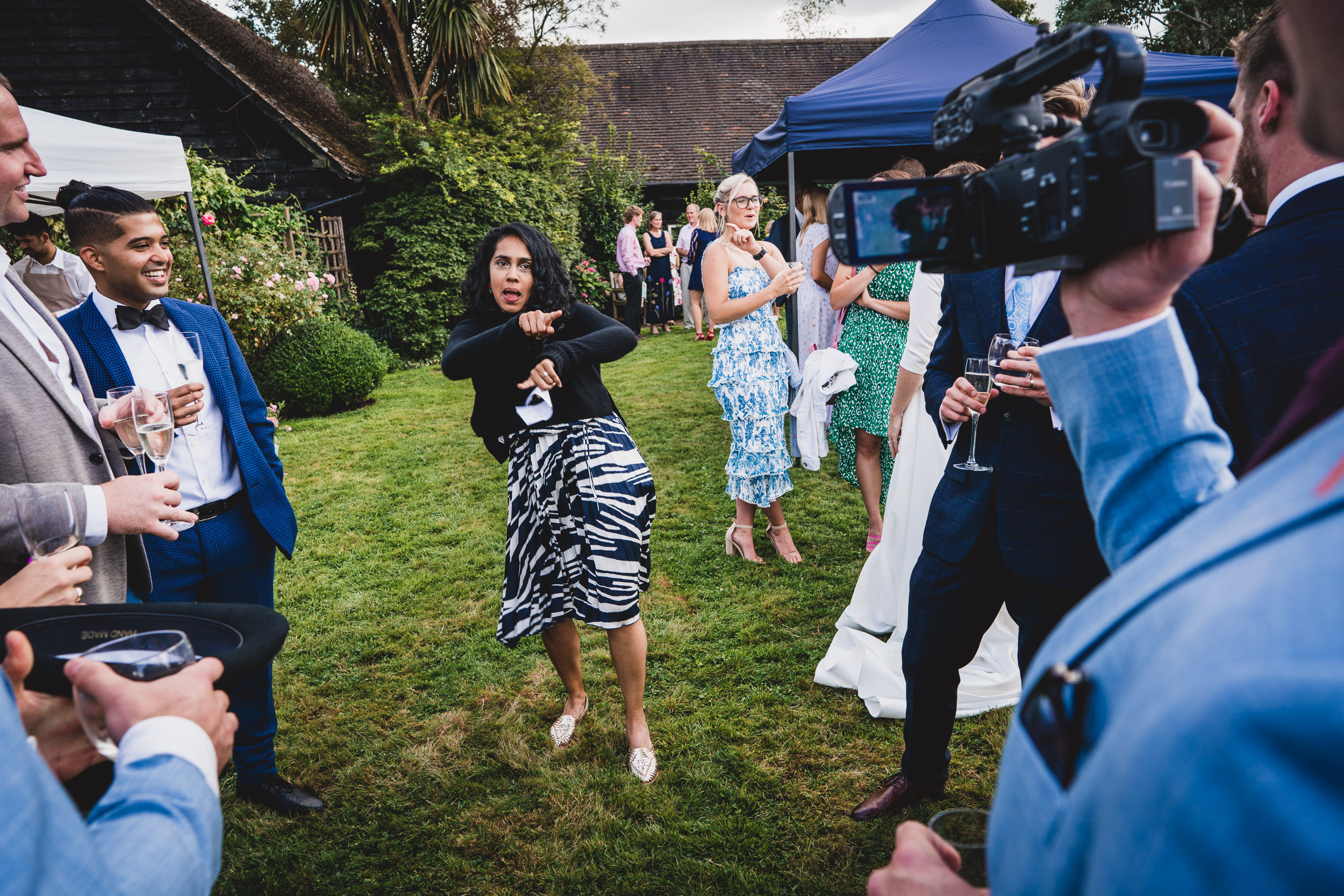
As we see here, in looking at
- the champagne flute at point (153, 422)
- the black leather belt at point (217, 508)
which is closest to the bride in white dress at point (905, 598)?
the black leather belt at point (217, 508)

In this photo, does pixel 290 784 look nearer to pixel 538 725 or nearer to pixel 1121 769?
pixel 538 725

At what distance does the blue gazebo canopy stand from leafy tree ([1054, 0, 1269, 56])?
1560 centimetres

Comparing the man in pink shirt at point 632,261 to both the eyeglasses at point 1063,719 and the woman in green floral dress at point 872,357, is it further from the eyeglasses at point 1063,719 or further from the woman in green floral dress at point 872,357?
the eyeglasses at point 1063,719

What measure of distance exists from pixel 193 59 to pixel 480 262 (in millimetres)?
12604

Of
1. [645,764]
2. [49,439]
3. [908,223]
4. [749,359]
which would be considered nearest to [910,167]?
[749,359]

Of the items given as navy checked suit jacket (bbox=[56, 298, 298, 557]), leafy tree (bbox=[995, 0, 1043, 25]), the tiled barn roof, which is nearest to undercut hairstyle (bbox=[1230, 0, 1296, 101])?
navy checked suit jacket (bbox=[56, 298, 298, 557])

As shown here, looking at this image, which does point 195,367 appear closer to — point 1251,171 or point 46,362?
point 46,362

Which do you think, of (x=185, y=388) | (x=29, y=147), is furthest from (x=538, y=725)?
(x=29, y=147)

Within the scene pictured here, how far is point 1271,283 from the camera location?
4.99ft

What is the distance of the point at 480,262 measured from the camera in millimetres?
2963

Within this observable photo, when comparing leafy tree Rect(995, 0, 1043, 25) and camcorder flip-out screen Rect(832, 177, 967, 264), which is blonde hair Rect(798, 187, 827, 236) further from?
leafy tree Rect(995, 0, 1043, 25)

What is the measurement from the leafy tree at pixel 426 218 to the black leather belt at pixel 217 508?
32.7 feet

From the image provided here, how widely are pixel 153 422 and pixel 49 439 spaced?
0.23m

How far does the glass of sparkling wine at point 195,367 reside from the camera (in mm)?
2424
